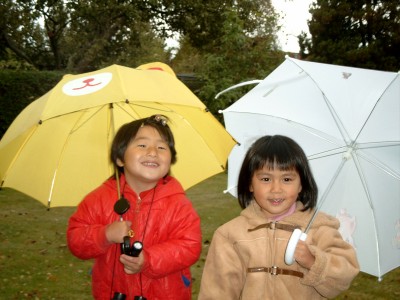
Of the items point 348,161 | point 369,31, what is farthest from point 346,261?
point 369,31

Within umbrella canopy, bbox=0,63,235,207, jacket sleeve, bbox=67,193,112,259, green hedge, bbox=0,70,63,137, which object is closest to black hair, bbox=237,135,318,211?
umbrella canopy, bbox=0,63,235,207

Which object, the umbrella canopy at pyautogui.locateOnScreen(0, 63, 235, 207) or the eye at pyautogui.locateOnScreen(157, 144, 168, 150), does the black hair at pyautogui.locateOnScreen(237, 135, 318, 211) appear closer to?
the eye at pyautogui.locateOnScreen(157, 144, 168, 150)

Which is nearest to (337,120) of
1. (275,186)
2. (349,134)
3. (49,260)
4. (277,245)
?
(349,134)

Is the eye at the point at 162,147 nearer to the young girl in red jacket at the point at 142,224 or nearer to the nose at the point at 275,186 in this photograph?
the young girl in red jacket at the point at 142,224

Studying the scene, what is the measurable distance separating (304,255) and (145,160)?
3.37ft

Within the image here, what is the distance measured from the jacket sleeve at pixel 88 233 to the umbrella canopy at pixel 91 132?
13.4 inches

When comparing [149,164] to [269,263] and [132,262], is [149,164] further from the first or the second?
[269,263]

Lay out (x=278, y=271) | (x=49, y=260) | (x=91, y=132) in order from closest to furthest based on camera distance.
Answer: (x=278, y=271)
(x=91, y=132)
(x=49, y=260)

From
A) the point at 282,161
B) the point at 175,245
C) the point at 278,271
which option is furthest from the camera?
the point at 175,245

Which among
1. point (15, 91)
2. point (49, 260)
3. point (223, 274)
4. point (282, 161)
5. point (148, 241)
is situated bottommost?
point (49, 260)

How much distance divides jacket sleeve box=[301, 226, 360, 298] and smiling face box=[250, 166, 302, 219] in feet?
0.70

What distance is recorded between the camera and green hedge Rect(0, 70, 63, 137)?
508 inches

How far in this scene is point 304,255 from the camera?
6.95 feet

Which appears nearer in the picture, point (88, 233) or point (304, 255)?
point (304, 255)
